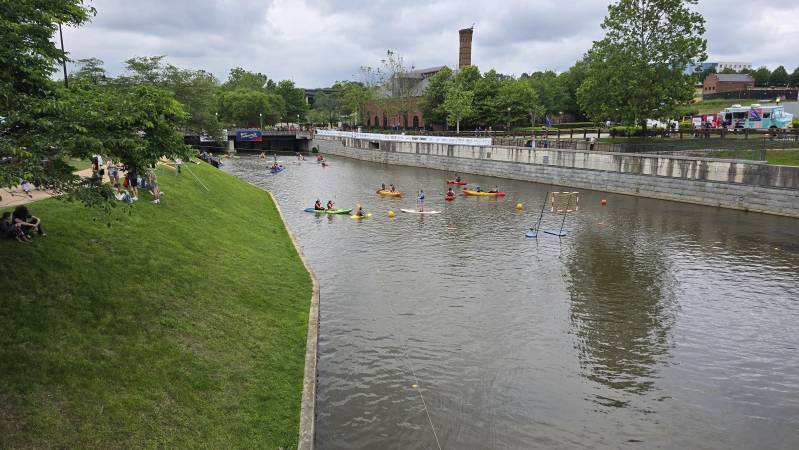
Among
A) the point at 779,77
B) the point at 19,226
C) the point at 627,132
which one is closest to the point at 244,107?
the point at 627,132

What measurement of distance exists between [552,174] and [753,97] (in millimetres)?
88351

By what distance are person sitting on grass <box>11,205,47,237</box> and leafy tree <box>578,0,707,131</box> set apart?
53.9 metres

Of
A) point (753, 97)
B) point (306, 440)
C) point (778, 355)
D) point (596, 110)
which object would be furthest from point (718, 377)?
point (753, 97)

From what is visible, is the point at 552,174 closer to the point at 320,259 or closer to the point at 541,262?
the point at 541,262

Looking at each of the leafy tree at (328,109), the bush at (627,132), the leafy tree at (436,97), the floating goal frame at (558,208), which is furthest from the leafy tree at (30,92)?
the leafy tree at (328,109)

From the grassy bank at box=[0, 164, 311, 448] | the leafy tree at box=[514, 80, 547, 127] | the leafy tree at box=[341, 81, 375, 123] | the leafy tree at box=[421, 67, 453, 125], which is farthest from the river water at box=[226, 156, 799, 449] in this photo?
the leafy tree at box=[341, 81, 375, 123]

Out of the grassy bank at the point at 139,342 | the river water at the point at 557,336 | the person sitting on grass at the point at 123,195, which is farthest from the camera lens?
the person sitting on grass at the point at 123,195

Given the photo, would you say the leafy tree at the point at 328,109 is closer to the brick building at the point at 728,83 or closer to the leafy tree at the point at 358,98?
the leafy tree at the point at 358,98

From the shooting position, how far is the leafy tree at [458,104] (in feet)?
301

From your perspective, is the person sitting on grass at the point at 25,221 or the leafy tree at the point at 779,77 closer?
the person sitting on grass at the point at 25,221

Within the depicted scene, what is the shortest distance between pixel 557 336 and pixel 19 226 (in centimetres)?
1766

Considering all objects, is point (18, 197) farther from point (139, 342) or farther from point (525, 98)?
point (525, 98)

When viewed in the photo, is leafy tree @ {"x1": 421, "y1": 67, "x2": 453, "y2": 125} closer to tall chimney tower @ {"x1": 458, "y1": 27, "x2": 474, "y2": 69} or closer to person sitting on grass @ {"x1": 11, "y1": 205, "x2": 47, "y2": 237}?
tall chimney tower @ {"x1": 458, "y1": 27, "x2": 474, "y2": 69}

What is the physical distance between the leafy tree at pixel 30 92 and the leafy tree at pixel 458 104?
8153 cm
